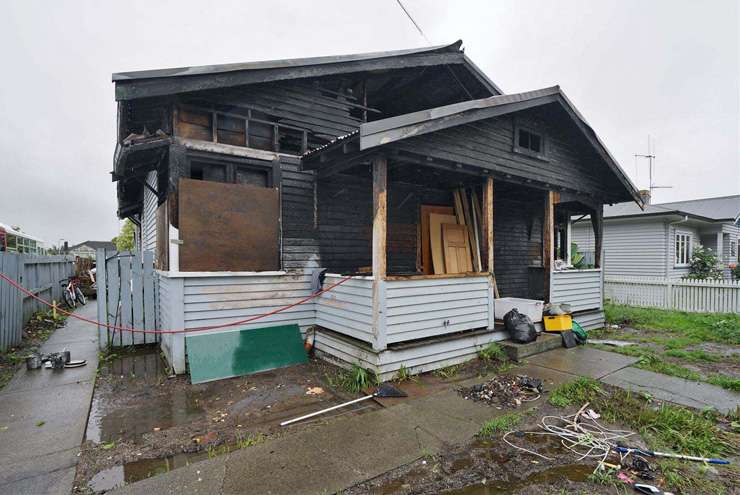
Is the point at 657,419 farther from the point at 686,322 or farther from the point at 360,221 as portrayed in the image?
the point at 686,322

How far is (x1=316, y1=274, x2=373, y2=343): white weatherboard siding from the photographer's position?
4.62 m

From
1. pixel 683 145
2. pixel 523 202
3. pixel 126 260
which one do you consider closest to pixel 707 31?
pixel 523 202

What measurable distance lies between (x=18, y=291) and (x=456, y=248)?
8.55 meters

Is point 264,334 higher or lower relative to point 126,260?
lower

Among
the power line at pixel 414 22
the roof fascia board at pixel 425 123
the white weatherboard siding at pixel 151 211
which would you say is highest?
the power line at pixel 414 22

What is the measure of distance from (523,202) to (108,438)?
945cm

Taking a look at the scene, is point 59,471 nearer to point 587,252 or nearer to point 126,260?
point 126,260

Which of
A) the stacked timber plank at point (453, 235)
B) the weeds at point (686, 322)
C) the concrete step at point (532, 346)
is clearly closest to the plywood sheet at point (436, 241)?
the stacked timber plank at point (453, 235)

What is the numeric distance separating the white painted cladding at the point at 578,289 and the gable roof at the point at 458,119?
254cm

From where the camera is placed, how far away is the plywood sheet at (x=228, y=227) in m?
4.90

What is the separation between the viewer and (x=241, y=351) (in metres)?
5.05

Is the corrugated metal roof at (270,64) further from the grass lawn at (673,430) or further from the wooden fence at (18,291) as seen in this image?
the grass lawn at (673,430)

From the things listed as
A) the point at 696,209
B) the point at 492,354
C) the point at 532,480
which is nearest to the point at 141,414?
the point at 532,480

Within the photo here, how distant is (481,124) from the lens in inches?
225
